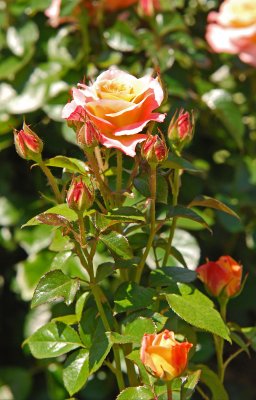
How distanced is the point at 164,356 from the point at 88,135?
0.82 ft

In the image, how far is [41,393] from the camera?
72.3 inches

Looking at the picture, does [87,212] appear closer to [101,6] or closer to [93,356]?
[93,356]

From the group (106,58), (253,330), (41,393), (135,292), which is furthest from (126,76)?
(41,393)

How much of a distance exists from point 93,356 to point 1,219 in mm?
920

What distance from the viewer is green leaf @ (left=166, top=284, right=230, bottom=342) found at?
917mm

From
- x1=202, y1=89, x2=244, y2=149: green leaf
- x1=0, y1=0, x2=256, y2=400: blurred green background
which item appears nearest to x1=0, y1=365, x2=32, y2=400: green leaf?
x1=0, y1=0, x2=256, y2=400: blurred green background

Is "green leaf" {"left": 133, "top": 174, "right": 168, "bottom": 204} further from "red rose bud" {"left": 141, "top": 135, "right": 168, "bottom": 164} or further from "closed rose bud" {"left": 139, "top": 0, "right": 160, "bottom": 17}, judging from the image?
"closed rose bud" {"left": 139, "top": 0, "right": 160, "bottom": 17}

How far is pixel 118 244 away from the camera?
917mm

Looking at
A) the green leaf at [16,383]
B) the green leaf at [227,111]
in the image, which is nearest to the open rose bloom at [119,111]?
the green leaf at [227,111]

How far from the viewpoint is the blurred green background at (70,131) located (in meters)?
1.72

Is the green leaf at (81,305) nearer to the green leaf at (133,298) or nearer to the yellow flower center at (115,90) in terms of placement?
the green leaf at (133,298)

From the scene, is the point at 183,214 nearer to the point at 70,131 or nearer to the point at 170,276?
the point at 170,276

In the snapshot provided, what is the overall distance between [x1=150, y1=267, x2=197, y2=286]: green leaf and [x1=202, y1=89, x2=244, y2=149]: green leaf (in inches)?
29.7

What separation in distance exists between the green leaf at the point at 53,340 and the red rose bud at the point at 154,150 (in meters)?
0.27
